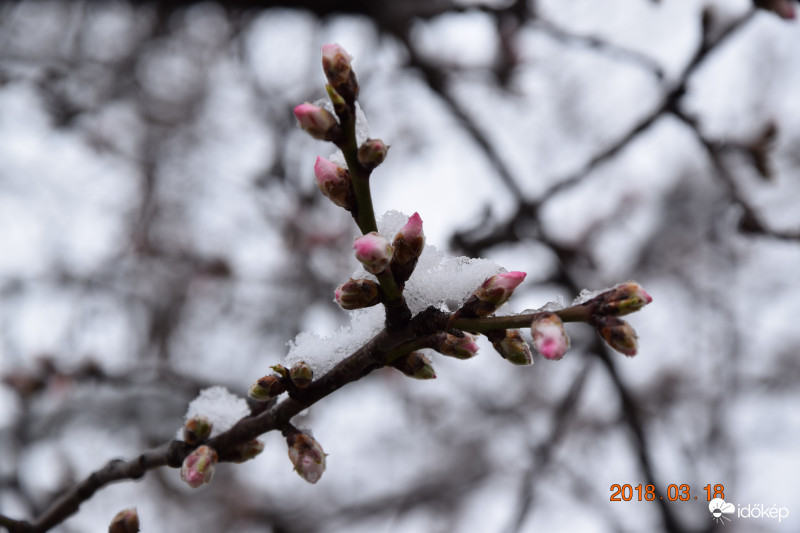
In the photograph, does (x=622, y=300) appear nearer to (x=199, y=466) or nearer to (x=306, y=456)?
(x=306, y=456)

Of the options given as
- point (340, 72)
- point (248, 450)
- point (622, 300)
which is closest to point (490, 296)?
point (622, 300)

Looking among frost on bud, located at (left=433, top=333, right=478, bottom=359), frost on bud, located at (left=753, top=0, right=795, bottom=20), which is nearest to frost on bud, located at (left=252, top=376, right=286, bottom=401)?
frost on bud, located at (left=433, top=333, right=478, bottom=359)

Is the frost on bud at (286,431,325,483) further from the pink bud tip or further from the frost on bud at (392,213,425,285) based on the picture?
the pink bud tip

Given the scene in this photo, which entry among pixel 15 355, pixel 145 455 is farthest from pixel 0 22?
pixel 145 455

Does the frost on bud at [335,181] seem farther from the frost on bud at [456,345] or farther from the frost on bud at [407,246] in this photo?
the frost on bud at [456,345]

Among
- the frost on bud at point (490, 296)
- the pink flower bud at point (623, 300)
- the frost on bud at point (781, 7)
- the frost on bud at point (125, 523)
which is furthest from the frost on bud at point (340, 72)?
the frost on bud at point (781, 7)

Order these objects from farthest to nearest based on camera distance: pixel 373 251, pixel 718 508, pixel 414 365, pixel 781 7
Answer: pixel 718 508, pixel 781 7, pixel 414 365, pixel 373 251
